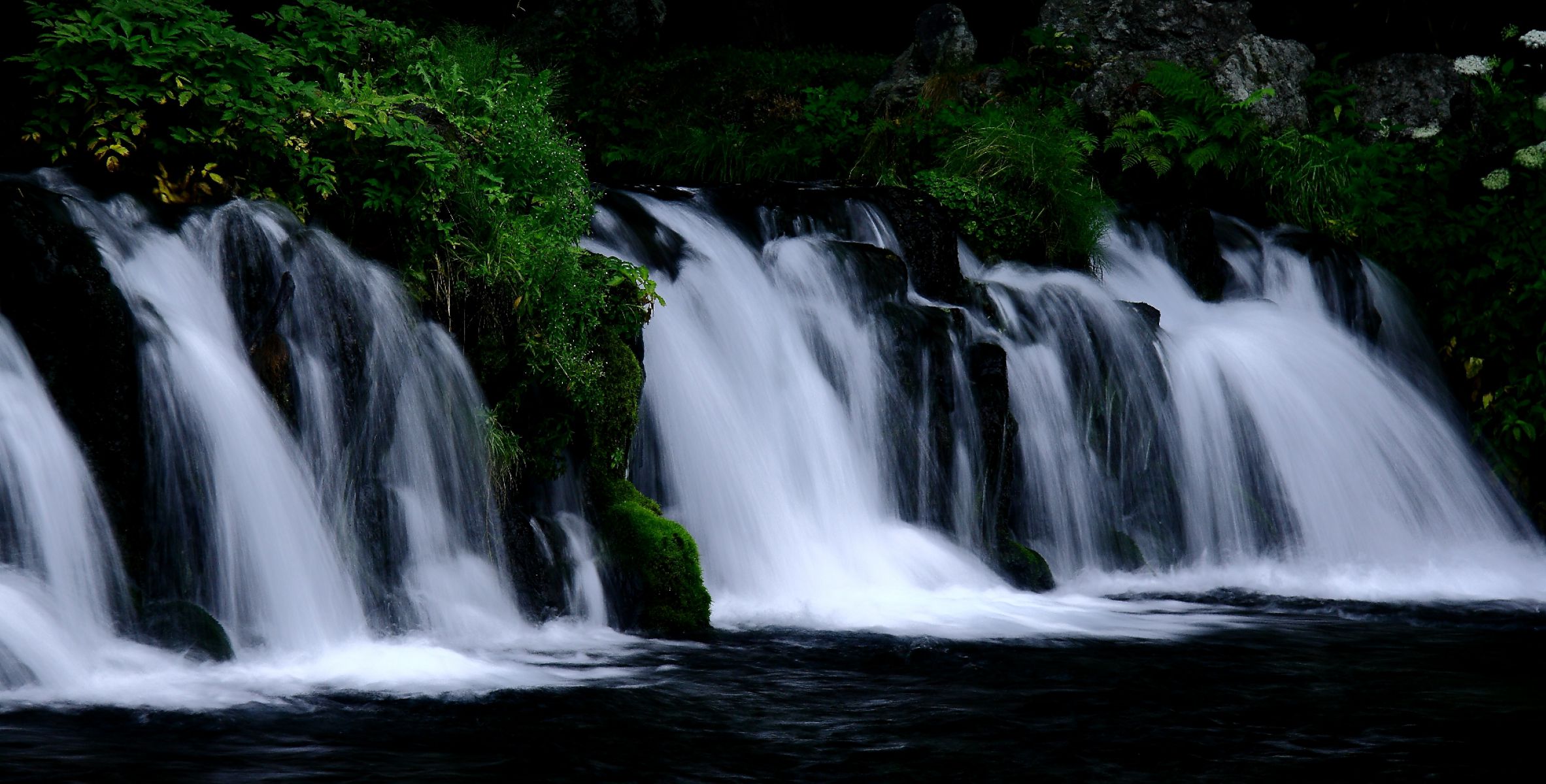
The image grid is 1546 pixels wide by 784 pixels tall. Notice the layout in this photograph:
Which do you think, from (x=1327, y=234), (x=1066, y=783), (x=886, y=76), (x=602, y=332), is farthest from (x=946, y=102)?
(x=1066, y=783)

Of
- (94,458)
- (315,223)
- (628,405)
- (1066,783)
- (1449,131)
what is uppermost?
(1449,131)

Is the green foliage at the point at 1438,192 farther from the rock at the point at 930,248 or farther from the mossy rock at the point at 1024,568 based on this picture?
the mossy rock at the point at 1024,568

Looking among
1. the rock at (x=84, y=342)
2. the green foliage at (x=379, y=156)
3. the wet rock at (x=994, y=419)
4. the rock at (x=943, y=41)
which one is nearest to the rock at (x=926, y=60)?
the rock at (x=943, y=41)

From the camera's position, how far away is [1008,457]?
28.5ft

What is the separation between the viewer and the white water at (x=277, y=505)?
4.90 meters

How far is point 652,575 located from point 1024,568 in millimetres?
2688

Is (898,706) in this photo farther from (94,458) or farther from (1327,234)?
(1327,234)

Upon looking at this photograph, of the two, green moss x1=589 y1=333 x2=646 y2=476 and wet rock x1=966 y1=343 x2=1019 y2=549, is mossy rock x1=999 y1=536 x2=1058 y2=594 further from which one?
green moss x1=589 y1=333 x2=646 y2=476

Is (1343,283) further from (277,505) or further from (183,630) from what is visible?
(183,630)

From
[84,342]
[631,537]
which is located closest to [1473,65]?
[631,537]

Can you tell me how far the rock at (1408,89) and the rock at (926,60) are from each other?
3950 mm

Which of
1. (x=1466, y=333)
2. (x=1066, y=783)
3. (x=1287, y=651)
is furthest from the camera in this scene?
(x=1466, y=333)

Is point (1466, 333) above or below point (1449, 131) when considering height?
below

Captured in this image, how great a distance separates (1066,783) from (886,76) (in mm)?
11034
